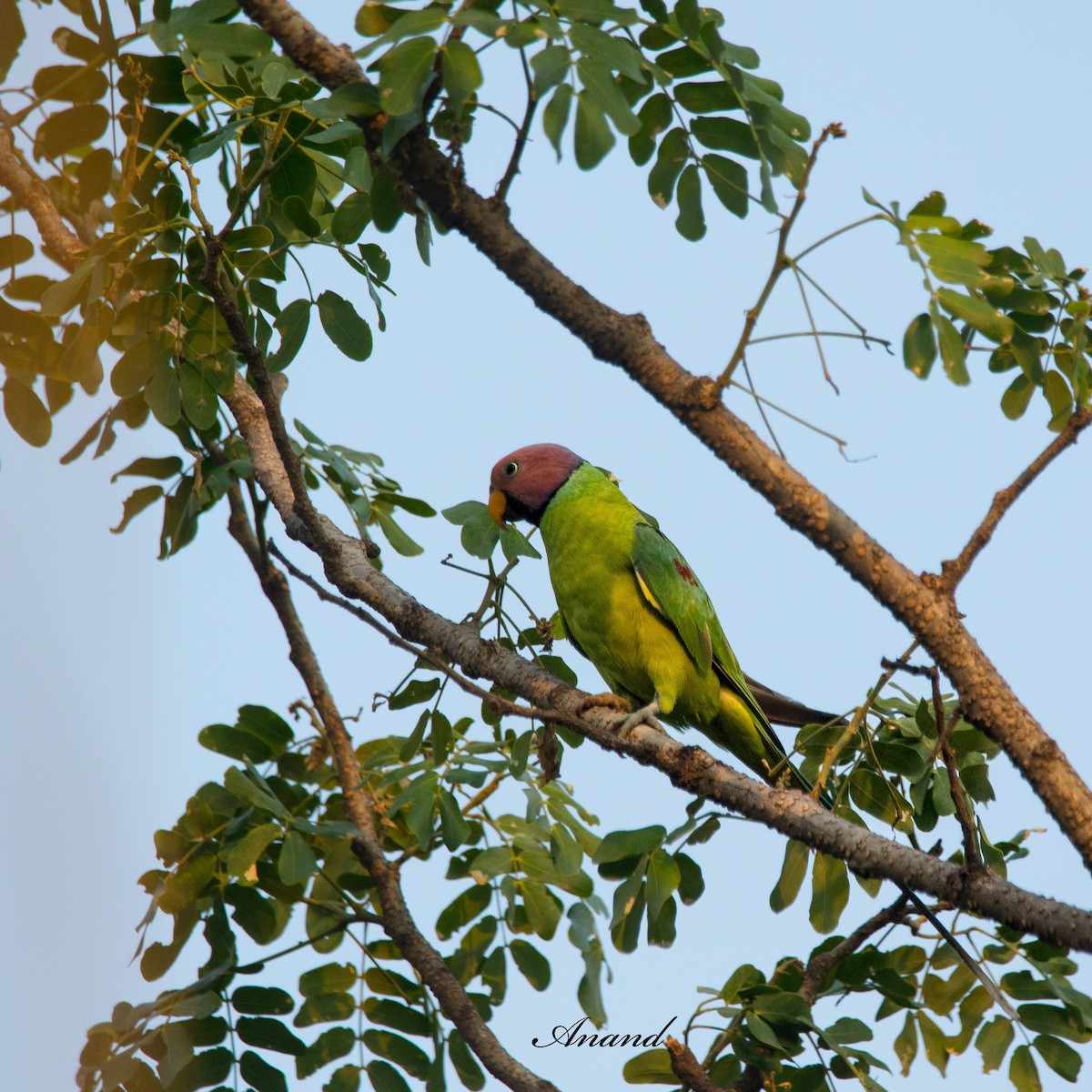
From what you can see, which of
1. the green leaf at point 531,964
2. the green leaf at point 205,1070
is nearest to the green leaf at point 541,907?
the green leaf at point 531,964

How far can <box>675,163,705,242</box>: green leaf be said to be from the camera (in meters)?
2.63

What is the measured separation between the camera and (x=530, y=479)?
14.2ft

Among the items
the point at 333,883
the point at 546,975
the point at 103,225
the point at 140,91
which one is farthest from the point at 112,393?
the point at 546,975

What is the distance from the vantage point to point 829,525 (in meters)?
2.29

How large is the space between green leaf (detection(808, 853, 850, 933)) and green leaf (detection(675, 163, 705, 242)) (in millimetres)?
1768

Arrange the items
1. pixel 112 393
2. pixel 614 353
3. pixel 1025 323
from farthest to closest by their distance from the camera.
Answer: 1. pixel 112 393
2. pixel 1025 323
3. pixel 614 353

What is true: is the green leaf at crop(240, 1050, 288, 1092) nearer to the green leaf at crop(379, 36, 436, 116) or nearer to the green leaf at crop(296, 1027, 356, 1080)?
the green leaf at crop(296, 1027, 356, 1080)

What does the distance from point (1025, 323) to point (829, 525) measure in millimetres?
801

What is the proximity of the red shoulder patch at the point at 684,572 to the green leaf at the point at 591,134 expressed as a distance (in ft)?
7.18

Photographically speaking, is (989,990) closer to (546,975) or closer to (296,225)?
(546,975)

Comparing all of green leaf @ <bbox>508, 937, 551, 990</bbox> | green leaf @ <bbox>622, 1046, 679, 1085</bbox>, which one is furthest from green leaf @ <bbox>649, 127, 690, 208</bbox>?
green leaf @ <bbox>508, 937, 551, 990</bbox>

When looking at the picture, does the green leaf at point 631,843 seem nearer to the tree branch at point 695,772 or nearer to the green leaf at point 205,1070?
the tree branch at point 695,772

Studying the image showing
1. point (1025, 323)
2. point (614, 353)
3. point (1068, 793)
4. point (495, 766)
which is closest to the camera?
point (1068, 793)

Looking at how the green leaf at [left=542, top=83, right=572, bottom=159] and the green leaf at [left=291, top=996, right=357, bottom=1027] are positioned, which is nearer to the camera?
the green leaf at [left=542, top=83, right=572, bottom=159]
